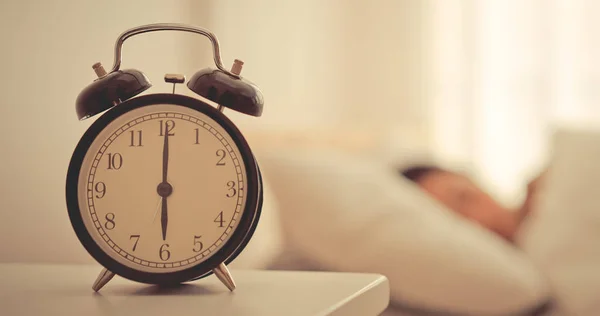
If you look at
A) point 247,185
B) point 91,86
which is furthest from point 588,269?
point 91,86

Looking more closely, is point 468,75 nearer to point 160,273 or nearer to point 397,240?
point 397,240

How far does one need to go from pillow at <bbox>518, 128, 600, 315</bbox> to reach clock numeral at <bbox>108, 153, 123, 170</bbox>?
41.6 inches

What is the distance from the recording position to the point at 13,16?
88cm

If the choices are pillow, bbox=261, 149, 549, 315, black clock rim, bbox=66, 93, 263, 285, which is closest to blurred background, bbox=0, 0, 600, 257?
pillow, bbox=261, 149, 549, 315

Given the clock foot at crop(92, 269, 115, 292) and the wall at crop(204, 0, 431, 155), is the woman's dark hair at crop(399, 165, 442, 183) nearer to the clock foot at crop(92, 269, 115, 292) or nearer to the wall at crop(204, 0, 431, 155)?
the wall at crop(204, 0, 431, 155)

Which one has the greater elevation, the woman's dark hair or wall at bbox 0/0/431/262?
wall at bbox 0/0/431/262

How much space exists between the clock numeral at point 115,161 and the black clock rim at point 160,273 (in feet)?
0.08

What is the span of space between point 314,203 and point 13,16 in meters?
0.75

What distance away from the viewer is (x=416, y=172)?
186 cm

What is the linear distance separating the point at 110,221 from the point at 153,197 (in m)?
0.05

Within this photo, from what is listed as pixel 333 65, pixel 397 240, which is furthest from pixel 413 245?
pixel 333 65

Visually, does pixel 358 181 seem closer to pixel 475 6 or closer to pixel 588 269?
pixel 588 269

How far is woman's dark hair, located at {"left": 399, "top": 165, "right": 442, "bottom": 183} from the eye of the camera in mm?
1837

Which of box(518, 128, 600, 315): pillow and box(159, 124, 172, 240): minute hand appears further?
box(518, 128, 600, 315): pillow
